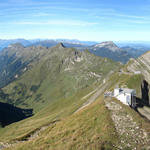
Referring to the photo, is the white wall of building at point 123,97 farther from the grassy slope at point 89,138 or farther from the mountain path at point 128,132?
the grassy slope at point 89,138

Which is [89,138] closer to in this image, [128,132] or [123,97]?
[128,132]

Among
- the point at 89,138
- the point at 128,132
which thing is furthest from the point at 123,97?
the point at 89,138

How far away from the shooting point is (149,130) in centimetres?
4119

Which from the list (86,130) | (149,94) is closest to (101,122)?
(86,130)

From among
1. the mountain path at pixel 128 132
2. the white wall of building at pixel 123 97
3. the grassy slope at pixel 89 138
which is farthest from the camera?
the white wall of building at pixel 123 97

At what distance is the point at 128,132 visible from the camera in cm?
4109

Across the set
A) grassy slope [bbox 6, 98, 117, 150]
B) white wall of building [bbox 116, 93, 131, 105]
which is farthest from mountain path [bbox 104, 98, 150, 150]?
white wall of building [bbox 116, 93, 131, 105]

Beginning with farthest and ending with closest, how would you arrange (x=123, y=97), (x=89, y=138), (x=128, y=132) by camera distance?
(x=123, y=97) → (x=128, y=132) → (x=89, y=138)

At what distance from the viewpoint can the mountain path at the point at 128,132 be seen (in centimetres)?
3629

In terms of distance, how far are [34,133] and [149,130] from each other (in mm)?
48161

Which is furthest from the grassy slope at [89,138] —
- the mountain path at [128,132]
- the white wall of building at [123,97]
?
the white wall of building at [123,97]

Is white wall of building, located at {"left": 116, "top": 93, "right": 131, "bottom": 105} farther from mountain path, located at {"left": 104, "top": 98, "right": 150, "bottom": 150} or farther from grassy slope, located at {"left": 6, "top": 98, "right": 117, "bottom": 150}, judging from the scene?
grassy slope, located at {"left": 6, "top": 98, "right": 117, "bottom": 150}

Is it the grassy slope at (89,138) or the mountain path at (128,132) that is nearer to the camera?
the mountain path at (128,132)

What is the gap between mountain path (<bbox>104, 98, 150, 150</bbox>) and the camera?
36294 millimetres
